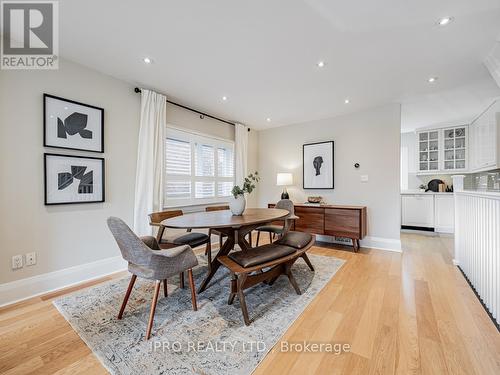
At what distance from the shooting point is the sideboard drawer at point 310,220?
3885 millimetres

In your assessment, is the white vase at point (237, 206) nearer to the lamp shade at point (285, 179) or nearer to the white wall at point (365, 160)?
the lamp shade at point (285, 179)

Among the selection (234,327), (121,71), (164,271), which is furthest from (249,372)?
(121,71)

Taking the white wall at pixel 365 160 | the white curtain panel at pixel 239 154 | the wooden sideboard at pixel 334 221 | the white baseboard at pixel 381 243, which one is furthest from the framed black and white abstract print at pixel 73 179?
the white baseboard at pixel 381 243

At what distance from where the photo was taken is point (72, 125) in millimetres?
2439

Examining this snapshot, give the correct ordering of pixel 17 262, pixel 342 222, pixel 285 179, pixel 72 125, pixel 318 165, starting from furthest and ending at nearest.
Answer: pixel 285 179 < pixel 318 165 < pixel 342 222 < pixel 72 125 < pixel 17 262

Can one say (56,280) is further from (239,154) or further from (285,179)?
(285,179)

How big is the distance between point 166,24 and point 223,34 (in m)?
0.49

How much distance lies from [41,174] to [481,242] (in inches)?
175

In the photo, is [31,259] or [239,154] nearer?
[31,259]

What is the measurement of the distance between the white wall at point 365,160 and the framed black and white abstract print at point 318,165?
12 centimetres

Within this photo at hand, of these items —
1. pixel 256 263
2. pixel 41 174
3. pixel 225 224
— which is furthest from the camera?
pixel 41 174

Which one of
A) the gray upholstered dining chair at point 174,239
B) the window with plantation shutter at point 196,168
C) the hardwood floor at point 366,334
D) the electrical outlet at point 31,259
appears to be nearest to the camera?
the hardwood floor at point 366,334

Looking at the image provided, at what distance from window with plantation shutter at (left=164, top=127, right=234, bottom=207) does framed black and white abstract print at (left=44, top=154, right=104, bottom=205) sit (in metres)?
0.92

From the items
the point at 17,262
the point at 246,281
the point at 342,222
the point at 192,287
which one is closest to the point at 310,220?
the point at 342,222
